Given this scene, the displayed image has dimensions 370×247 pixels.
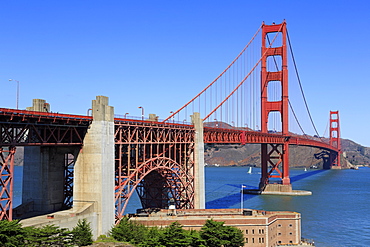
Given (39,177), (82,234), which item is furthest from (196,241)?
(39,177)

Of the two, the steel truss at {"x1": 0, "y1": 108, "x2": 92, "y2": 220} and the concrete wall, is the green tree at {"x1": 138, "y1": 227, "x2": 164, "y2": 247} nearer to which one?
the concrete wall

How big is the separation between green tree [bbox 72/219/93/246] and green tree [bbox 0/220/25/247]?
193 inches

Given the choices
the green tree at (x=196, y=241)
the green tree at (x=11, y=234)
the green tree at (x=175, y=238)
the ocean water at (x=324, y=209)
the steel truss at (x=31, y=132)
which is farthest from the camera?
the ocean water at (x=324, y=209)

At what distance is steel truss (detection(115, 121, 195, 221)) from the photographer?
132ft

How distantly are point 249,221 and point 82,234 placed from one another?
1768cm

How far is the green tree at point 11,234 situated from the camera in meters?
25.7

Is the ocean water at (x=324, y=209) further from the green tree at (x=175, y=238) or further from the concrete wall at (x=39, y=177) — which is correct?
the concrete wall at (x=39, y=177)

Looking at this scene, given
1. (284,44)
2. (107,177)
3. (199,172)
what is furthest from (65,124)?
(284,44)

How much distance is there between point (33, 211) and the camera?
3675 centimetres

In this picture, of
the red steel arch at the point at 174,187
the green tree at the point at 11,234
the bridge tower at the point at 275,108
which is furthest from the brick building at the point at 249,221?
the bridge tower at the point at 275,108

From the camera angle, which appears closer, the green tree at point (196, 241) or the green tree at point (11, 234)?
the green tree at point (11, 234)

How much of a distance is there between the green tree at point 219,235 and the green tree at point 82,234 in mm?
9481

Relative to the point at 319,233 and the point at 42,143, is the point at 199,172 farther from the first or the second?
the point at 42,143

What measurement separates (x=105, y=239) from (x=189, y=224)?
1080 centimetres
